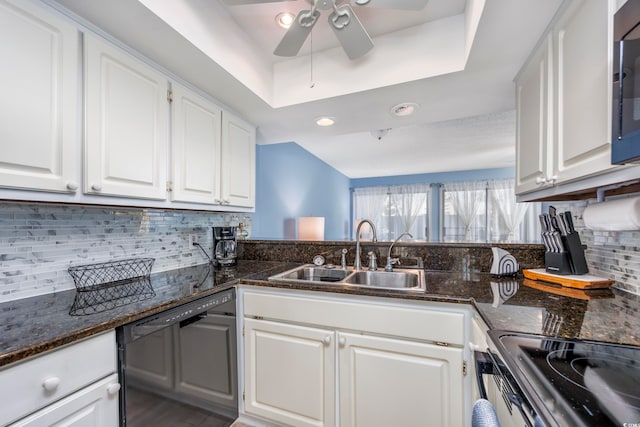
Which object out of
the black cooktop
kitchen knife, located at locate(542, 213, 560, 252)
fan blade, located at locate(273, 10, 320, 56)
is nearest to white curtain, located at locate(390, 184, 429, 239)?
kitchen knife, located at locate(542, 213, 560, 252)

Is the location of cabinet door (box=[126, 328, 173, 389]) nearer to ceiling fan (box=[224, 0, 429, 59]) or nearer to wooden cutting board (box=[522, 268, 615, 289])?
ceiling fan (box=[224, 0, 429, 59])

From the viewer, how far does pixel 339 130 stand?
7.17ft

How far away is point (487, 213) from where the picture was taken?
5.42 metres

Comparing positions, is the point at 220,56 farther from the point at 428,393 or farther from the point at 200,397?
the point at 428,393

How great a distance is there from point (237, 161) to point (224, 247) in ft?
2.14

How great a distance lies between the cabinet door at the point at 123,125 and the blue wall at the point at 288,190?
4.00 feet

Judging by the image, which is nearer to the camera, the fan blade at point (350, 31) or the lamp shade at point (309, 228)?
the fan blade at point (350, 31)

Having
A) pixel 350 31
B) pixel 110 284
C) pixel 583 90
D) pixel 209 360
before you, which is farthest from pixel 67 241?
pixel 583 90

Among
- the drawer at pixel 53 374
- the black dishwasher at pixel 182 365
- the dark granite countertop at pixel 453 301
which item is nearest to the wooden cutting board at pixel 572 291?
the dark granite countertop at pixel 453 301

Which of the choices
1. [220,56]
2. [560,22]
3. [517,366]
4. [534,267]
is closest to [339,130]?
[220,56]

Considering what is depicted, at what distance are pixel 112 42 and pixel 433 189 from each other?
579 centimetres

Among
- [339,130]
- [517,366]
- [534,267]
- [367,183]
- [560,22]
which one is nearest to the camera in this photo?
[517,366]

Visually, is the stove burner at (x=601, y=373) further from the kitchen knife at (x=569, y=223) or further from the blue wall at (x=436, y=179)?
the blue wall at (x=436, y=179)

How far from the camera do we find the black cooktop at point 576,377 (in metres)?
0.46
